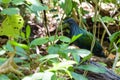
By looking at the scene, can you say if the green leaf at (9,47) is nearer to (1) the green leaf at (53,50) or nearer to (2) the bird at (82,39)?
(1) the green leaf at (53,50)

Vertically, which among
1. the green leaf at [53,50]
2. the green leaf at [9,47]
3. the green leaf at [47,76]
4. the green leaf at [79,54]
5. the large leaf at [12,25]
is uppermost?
the large leaf at [12,25]

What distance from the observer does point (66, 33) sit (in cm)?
392

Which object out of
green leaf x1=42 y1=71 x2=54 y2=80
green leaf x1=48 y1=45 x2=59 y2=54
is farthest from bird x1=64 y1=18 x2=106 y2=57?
green leaf x1=42 y1=71 x2=54 y2=80

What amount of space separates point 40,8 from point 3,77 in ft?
0.96

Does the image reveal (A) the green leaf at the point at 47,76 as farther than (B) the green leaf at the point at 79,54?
No

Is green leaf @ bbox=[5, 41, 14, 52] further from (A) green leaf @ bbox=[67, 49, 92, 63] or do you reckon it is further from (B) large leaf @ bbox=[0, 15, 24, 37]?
(A) green leaf @ bbox=[67, 49, 92, 63]

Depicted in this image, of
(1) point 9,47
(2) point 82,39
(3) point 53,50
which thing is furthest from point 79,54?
(2) point 82,39

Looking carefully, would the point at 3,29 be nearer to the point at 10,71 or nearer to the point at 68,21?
the point at 10,71

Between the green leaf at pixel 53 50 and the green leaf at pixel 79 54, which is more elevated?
the green leaf at pixel 53 50

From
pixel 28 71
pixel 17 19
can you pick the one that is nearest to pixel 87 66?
pixel 28 71

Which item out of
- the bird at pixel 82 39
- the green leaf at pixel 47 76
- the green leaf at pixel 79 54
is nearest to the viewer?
the green leaf at pixel 47 76

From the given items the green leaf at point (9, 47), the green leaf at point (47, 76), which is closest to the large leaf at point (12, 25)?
the green leaf at point (9, 47)

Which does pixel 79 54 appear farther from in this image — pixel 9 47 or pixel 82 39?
pixel 82 39

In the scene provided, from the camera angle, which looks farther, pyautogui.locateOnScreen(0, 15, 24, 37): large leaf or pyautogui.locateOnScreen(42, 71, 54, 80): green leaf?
pyautogui.locateOnScreen(0, 15, 24, 37): large leaf
